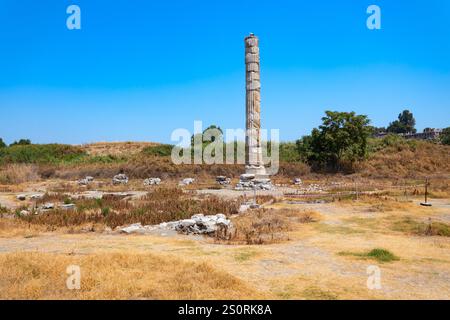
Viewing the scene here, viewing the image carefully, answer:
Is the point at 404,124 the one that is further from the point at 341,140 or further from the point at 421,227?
the point at 421,227

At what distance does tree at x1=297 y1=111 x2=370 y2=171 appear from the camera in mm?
33969

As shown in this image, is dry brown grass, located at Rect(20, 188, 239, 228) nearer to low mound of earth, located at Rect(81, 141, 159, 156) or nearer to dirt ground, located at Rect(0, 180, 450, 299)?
dirt ground, located at Rect(0, 180, 450, 299)

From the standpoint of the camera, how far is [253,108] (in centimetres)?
2645

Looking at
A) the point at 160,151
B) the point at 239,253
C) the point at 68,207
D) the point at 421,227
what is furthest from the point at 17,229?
the point at 160,151

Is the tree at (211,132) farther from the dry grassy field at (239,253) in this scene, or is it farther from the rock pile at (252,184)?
the dry grassy field at (239,253)

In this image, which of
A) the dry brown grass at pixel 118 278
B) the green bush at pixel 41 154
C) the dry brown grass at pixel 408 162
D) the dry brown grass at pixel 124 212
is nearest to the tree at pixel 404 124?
the dry brown grass at pixel 408 162

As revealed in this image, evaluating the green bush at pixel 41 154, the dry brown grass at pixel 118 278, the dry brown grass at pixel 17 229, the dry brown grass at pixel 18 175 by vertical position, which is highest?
the green bush at pixel 41 154

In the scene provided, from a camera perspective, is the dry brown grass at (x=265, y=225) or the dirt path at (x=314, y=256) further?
the dry brown grass at (x=265, y=225)

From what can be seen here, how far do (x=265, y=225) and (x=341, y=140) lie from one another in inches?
938

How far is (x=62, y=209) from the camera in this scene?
15.9 meters

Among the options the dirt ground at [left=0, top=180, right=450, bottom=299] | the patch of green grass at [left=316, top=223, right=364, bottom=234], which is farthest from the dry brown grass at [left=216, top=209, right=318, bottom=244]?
the patch of green grass at [left=316, top=223, right=364, bottom=234]

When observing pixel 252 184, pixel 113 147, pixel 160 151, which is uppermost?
pixel 113 147

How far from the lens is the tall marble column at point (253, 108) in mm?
26281

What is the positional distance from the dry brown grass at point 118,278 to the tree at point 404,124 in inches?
3460
